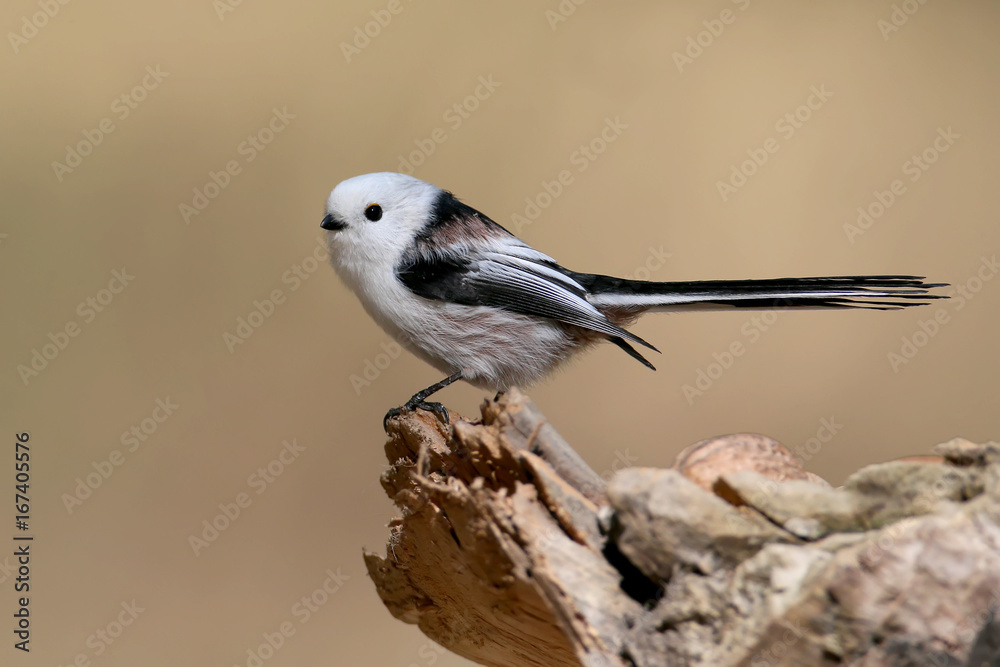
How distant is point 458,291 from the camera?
2.01m

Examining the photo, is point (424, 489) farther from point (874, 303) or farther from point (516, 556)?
point (874, 303)

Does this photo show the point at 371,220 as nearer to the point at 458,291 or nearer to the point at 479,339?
the point at 458,291

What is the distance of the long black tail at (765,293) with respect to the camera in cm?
160

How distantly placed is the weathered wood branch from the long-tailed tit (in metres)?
0.62

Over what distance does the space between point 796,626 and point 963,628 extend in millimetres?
206

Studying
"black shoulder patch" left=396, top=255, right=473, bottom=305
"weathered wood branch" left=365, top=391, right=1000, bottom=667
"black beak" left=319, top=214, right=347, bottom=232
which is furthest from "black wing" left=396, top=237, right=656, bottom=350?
"weathered wood branch" left=365, top=391, right=1000, bottom=667

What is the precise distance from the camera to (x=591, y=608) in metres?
1.13

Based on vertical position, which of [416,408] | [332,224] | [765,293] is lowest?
[416,408]

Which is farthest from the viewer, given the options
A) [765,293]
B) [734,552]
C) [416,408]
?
[416,408]

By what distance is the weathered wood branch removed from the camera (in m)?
0.99

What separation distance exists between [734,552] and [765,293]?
82cm

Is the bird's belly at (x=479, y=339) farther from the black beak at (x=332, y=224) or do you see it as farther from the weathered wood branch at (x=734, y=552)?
the weathered wood branch at (x=734, y=552)

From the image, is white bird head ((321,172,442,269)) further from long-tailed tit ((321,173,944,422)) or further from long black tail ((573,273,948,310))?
long black tail ((573,273,948,310))

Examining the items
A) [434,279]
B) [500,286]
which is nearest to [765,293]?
[500,286]
